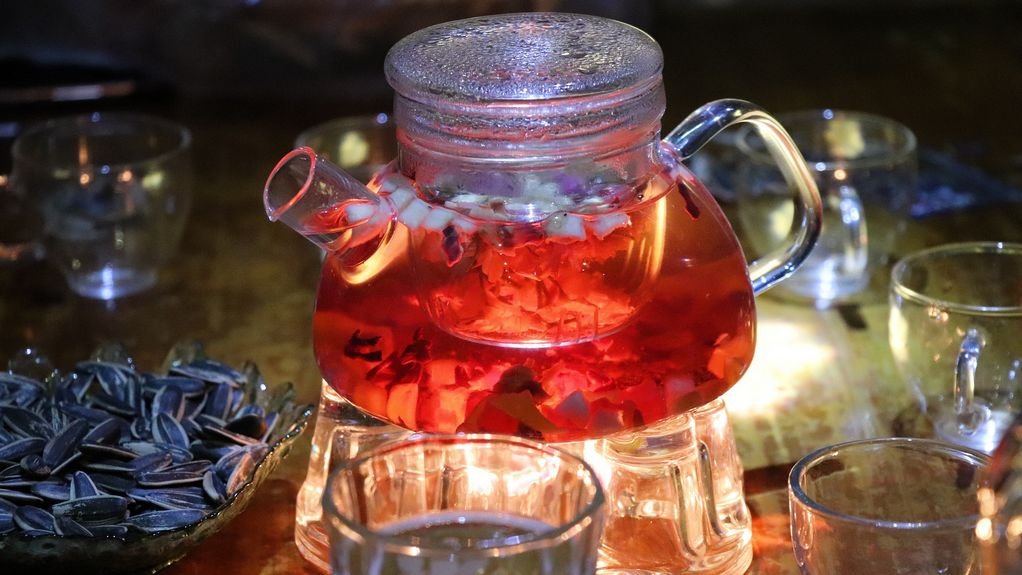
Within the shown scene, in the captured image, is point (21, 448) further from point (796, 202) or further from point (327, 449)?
point (796, 202)

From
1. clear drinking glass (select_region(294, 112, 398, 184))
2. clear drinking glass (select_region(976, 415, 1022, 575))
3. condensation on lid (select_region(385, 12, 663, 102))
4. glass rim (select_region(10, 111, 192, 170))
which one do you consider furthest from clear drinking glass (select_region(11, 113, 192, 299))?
clear drinking glass (select_region(976, 415, 1022, 575))

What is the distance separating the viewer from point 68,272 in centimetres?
111

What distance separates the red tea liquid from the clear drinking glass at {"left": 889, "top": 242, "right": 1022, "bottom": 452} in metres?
0.18

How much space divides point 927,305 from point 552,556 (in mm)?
384

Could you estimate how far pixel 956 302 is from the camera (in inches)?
35.2

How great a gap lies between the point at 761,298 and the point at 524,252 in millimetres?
455

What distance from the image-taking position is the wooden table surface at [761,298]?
2.76 ft

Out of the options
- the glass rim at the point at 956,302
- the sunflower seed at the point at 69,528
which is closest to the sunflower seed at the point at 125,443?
the sunflower seed at the point at 69,528

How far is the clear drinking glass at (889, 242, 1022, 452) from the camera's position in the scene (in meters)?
0.82

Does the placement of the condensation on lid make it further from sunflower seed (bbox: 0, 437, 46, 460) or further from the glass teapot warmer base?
sunflower seed (bbox: 0, 437, 46, 460)

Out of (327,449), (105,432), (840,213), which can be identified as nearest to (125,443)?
(105,432)

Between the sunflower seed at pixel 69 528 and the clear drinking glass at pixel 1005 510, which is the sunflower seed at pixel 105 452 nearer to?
the sunflower seed at pixel 69 528

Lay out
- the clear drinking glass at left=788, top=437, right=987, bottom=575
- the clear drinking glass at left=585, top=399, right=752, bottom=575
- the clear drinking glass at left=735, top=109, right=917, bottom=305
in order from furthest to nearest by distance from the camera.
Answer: the clear drinking glass at left=735, top=109, right=917, bottom=305, the clear drinking glass at left=585, top=399, right=752, bottom=575, the clear drinking glass at left=788, top=437, right=987, bottom=575

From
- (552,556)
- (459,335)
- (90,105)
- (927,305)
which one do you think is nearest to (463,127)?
(459,335)
